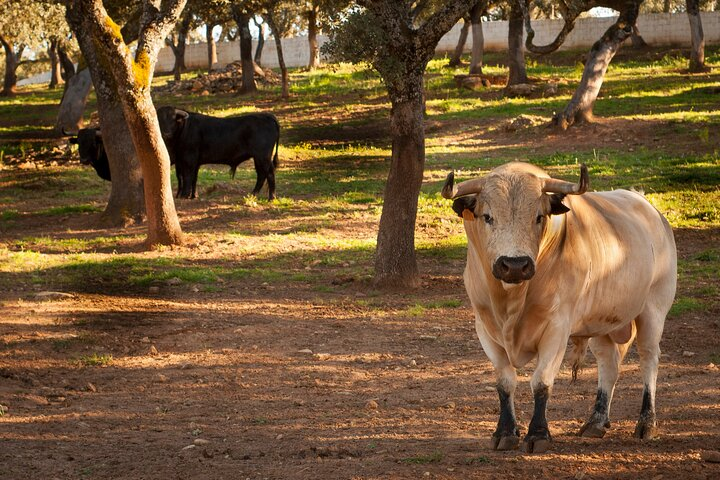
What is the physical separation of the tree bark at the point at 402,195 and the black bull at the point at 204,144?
736 cm

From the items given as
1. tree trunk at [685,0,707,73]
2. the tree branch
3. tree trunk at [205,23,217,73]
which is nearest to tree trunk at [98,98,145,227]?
the tree branch

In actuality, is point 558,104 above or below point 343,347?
above

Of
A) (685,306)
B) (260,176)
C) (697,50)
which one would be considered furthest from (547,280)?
(697,50)

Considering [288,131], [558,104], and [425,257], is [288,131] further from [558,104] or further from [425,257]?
[425,257]

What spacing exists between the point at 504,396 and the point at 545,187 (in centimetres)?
150

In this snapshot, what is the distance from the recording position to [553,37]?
5181 centimetres

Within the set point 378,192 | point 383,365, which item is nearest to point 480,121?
point 378,192

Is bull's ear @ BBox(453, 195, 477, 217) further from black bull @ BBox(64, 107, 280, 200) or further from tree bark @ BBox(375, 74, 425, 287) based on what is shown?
black bull @ BBox(64, 107, 280, 200)

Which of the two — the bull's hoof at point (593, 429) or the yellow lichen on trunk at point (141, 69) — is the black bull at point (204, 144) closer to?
the yellow lichen on trunk at point (141, 69)

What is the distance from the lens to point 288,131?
29.0m

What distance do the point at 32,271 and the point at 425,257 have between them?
5607mm

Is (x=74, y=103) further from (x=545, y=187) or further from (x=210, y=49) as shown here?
(x=545, y=187)

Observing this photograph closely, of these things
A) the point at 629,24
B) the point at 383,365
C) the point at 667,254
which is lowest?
the point at 383,365

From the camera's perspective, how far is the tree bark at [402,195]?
12.7m
